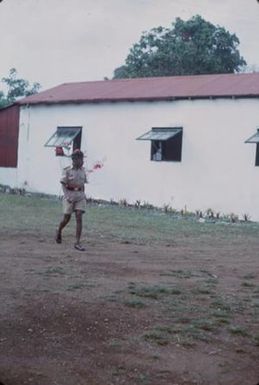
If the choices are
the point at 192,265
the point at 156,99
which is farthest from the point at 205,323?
the point at 156,99

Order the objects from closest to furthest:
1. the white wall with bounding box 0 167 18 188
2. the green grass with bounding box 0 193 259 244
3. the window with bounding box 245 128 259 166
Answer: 1. the green grass with bounding box 0 193 259 244
2. the window with bounding box 245 128 259 166
3. the white wall with bounding box 0 167 18 188

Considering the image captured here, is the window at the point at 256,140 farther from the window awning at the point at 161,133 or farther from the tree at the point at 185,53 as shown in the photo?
the tree at the point at 185,53

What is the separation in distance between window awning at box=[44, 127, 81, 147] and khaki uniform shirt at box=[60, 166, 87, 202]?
10166mm

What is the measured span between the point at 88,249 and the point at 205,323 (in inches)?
150

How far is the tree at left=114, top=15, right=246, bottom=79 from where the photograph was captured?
771 inches

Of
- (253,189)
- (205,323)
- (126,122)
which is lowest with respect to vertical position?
(205,323)

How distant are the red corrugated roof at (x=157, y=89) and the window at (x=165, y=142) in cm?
85

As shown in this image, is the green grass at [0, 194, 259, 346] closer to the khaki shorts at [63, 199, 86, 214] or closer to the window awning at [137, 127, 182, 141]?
the khaki shorts at [63, 199, 86, 214]

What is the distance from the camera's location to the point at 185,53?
69.6 ft

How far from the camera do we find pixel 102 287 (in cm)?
572

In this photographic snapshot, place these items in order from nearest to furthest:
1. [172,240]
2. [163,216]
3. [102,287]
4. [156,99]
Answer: [102,287] < [172,240] < [163,216] < [156,99]

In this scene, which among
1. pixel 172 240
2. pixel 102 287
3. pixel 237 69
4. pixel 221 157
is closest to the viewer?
pixel 102 287

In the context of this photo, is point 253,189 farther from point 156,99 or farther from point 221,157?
point 156,99

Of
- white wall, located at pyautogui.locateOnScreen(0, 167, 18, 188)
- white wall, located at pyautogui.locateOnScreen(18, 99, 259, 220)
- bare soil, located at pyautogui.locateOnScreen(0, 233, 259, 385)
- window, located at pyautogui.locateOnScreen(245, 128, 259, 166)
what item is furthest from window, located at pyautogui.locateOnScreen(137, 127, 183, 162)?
bare soil, located at pyautogui.locateOnScreen(0, 233, 259, 385)
